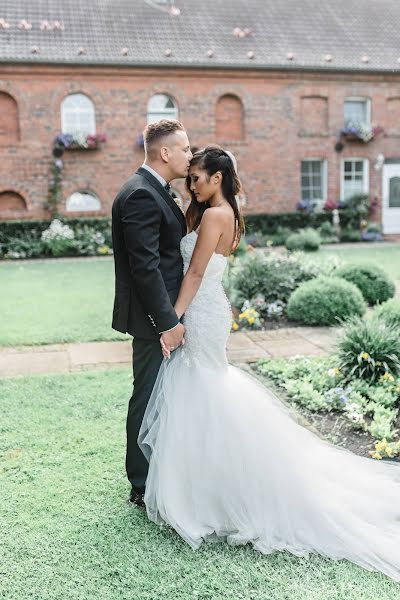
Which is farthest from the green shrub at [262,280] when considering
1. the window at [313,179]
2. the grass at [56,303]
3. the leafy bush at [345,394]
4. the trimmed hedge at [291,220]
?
the window at [313,179]

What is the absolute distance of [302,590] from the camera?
266 centimetres

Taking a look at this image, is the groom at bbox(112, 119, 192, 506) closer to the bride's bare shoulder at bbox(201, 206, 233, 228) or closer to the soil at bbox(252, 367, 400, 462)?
the bride's bare shoulder at bbox(201, 206, 233, 228)

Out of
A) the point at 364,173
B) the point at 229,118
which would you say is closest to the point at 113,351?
the point at 229,118

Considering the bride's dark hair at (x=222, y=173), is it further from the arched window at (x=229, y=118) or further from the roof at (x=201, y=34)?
the arched window at (x=229, y=118)

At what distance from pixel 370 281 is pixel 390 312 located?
8.36ft

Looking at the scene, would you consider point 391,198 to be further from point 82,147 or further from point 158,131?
point 158,131

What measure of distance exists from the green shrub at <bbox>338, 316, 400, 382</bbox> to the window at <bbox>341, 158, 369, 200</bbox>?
16.4 meters

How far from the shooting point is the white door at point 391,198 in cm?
2141

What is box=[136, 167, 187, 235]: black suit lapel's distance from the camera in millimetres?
3244

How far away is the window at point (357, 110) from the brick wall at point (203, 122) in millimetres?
266

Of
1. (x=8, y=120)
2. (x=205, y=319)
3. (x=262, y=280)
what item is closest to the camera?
(x=205, y=319)

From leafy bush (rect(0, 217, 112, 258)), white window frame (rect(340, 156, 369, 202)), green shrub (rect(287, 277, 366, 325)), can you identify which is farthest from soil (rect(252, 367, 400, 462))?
white window frame (rect(340, 156, 369, 202))

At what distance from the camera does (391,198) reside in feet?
71.4

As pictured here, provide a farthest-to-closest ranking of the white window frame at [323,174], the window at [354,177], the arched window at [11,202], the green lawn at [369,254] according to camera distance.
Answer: the window at [354,177] < the white window frame at [323,174] < the arched window at [11,202] < the green lawn at [369,254]
